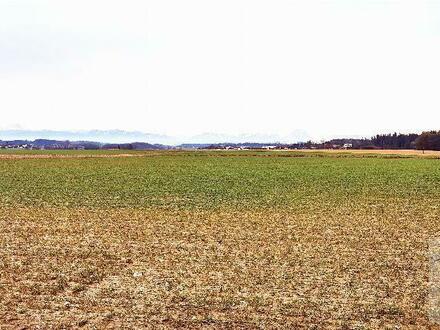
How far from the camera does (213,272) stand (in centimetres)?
1319

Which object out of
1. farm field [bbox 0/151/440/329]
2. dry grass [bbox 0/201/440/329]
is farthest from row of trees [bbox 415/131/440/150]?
dry grass [bbox 0/201/440/329]

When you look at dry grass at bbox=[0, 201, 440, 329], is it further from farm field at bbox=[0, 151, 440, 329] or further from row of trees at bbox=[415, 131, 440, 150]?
row of trees at bbox=[415, 131, 440, 150]

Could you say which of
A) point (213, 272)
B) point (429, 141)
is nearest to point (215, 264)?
point (213, 272)

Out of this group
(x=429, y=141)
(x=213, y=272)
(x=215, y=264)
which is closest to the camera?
(x=213, y=272)

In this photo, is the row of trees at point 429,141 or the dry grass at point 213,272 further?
the row of trees at point 429,141

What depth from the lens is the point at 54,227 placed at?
2034 cm

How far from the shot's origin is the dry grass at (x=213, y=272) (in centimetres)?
991

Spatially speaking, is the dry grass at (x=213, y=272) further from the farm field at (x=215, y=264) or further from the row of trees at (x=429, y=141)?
the row of trees at (x=429, y=141)

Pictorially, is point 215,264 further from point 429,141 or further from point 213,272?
point 429,141

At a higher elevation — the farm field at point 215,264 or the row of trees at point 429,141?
the row of trees at point 429,141

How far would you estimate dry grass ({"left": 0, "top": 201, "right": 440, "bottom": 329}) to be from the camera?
390 inches

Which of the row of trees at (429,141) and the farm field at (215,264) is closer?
the farm field at (215,264)

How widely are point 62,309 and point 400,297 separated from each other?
776cm

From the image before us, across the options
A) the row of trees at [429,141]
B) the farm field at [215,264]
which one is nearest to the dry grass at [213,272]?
the farm field at [215,264]
